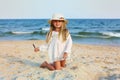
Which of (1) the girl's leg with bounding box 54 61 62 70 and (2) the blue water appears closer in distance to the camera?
(1) the girl's leg with bounding box 54 61 62 70

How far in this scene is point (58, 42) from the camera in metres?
4.09

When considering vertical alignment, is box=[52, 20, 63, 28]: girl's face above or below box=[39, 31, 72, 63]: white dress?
above

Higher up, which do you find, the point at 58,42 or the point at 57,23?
the point at 57,23

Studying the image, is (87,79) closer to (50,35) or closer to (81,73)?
(81,73)

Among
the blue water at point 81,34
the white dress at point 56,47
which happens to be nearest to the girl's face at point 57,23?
the white dress at point 56,47

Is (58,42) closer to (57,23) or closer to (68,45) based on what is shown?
(68,45)

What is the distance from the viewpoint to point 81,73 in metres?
3.88

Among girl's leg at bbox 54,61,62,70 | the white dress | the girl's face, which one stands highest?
the girl's face

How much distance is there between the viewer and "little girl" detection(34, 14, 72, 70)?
13.3 ft

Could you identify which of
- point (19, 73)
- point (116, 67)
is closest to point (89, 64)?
point (116, 67)

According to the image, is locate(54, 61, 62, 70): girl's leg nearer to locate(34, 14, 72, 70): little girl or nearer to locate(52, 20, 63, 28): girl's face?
locate(34, 14, 72, 70): little girl

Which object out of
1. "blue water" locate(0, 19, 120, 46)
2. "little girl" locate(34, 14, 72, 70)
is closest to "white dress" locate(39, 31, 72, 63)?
"little girl" locate(34, 14, 72, 70)

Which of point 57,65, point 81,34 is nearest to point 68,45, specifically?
Answer: point 57,65

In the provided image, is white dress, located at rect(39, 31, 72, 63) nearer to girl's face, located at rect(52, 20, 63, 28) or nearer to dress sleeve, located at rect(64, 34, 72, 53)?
dress sleeve, located at rect(64, 34, 72, 53)
